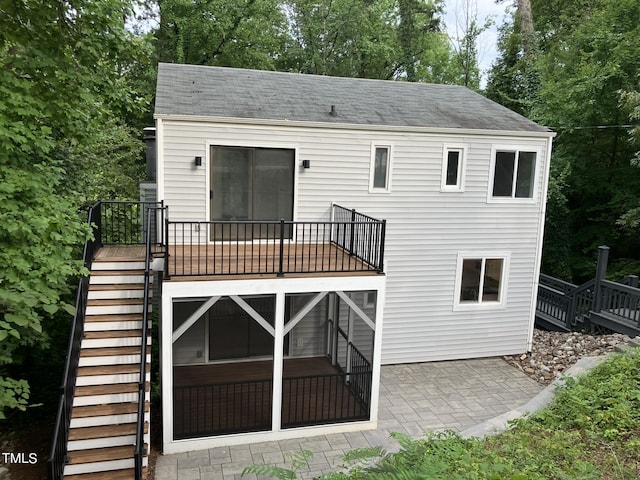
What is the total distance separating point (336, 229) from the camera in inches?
370

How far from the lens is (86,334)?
6.82m

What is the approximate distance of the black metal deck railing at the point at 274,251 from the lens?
7.06 meters

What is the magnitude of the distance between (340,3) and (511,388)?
22.6 m

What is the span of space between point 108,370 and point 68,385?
641 millimetres

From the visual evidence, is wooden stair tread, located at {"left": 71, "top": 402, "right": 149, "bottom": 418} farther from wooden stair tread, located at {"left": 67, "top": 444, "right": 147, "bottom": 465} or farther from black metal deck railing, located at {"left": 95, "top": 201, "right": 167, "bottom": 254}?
black metal deck railing, located at {"left": 95, "top": 201, "right": 167, "bottom": 254}

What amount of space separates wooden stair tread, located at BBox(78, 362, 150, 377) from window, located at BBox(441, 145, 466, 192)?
7.05m

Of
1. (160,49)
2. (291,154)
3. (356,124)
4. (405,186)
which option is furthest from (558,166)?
(160,49)

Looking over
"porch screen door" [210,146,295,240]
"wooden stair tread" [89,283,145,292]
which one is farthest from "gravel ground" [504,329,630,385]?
"wooden stair tread" [89,283,145,292]

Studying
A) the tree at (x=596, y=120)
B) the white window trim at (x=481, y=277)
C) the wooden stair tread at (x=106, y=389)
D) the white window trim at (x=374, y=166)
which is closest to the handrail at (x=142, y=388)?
the wooden stair tread at (x=106, y=389)

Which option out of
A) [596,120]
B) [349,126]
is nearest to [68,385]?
[349,126]

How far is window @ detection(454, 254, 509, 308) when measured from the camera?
10.5 metres

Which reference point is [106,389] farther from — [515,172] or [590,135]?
[590,135]

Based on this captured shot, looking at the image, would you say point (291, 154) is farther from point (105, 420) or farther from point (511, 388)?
point (511, 388)

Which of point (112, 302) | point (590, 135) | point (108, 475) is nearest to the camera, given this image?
point (108, 475)
